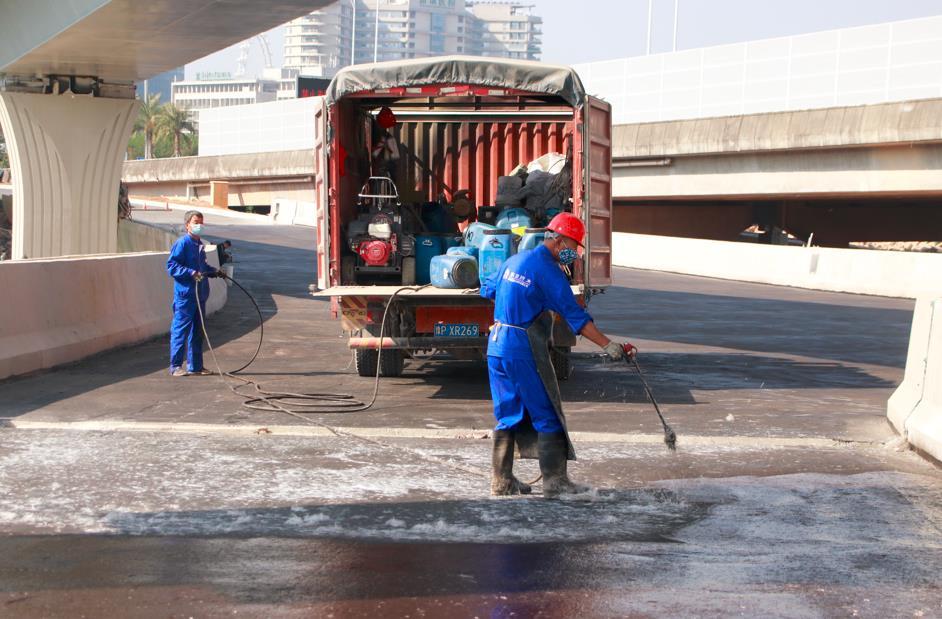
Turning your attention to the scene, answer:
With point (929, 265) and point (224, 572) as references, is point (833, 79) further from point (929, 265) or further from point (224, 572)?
point (224, 572)

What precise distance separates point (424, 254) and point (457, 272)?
1412 millimetres

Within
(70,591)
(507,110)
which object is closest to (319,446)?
(70,591)

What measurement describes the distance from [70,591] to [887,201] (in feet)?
135

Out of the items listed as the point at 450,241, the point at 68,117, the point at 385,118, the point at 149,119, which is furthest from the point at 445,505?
the point at 149,119

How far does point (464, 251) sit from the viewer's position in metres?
11.4

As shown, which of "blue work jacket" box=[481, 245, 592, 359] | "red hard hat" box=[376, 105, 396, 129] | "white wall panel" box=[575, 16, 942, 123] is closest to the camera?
"blue work jacket" box=[481, 245, 592, 359]

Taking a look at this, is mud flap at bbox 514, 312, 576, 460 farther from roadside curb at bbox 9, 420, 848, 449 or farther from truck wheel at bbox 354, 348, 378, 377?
truck wheel at bbox 354, 348, 378, 377

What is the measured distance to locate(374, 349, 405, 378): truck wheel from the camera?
1256 centimetres

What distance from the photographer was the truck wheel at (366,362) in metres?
12.5

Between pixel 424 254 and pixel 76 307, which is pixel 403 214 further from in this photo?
pixel 76 307

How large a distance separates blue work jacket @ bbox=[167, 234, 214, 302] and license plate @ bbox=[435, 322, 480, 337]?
285 cm

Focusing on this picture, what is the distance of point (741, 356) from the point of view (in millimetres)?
15039

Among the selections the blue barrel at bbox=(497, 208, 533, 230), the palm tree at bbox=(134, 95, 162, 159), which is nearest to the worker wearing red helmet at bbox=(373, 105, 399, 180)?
the blue barrel at bbox=(497, 208, 533, 230)

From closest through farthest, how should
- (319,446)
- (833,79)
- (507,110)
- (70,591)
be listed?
(70,591) → (319,446) → (507,110) → (833,79)
